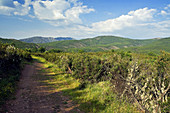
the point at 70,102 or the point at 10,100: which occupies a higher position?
the point at 10,100

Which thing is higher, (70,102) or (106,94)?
(106,94)

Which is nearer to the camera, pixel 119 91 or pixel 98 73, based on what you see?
pixel 119 91

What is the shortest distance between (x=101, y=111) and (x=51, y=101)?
154 inches

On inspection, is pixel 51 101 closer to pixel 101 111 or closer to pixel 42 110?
pixel 42 110

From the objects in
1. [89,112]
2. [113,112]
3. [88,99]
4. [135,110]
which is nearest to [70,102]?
[88,99]

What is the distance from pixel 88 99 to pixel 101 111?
1760 mm

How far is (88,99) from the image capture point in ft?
27.1

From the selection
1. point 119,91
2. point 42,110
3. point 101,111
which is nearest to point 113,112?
point 101,111

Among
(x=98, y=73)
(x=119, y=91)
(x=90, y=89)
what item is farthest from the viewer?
(x=98, y=73)

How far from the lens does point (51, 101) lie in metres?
8.05

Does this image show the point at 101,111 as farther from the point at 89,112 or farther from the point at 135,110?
the point at 135,110

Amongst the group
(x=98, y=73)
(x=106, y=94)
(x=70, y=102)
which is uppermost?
(x=98, y=73)

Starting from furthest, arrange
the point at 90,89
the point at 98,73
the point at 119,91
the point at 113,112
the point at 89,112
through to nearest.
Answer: the point at 98,73, the point at 90,89, the point at 119,91, the point at 89,112, the point at 113,112

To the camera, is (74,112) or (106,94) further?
(106,94)
